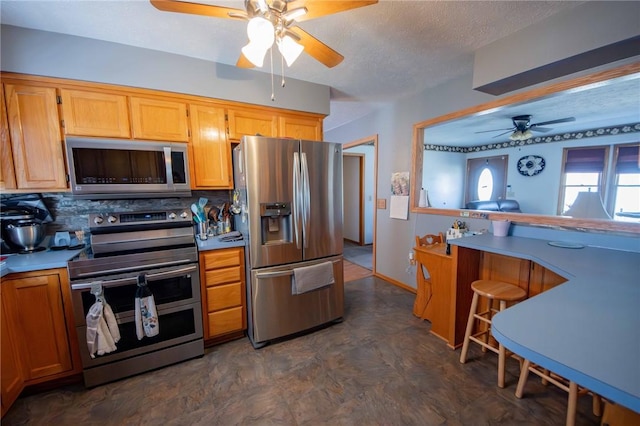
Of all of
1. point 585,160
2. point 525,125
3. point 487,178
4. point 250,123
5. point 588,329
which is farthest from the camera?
point 487,178

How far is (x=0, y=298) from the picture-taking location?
1.48 m

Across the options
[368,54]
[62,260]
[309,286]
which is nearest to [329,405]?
[309,286]

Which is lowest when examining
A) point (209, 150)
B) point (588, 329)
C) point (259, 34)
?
point (588, 329)

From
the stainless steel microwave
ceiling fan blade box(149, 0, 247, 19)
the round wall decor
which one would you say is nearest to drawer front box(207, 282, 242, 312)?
the stainless steel microwave

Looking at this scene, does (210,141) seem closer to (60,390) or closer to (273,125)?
(273,125)

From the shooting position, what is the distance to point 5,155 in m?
1.74

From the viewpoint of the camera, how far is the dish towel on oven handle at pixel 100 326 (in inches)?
64.6

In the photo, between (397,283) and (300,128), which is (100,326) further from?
(397,283)

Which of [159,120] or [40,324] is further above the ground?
[159,120]

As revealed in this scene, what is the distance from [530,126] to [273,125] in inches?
165

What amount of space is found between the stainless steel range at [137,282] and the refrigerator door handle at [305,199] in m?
0.90

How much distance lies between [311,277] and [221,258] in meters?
0.79

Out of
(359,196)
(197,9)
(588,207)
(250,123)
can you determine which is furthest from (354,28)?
(359,196)

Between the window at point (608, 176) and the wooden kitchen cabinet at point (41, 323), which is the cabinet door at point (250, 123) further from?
the window at point (608, 176)
